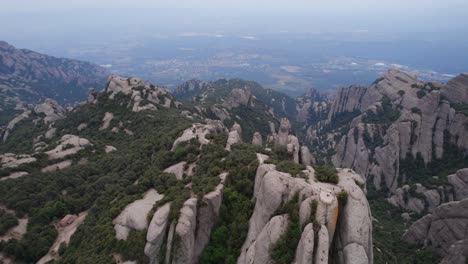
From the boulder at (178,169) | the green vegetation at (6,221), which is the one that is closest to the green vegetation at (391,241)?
the boulder at (178,169)

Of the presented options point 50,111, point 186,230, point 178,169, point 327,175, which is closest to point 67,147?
point 178,169

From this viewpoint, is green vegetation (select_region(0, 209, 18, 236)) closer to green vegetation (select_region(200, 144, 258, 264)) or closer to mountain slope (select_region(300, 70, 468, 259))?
green vegetation (select_region(200, 144, 258, 264))

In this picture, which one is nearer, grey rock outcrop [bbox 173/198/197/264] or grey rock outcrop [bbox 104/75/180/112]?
grey rock outcrop [bbox 173/198/197/264]

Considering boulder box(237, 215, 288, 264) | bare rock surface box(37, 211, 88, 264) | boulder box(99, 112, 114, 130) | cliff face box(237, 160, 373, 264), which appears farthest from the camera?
boulder box(99, 112, 114, 130)

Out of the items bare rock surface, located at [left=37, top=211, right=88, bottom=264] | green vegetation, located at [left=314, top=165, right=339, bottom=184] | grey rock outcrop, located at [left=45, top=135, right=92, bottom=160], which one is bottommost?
bare rock surface, located at [left=37, top=211, right=88, bottom=264]

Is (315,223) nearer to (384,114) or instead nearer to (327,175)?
(327,175)

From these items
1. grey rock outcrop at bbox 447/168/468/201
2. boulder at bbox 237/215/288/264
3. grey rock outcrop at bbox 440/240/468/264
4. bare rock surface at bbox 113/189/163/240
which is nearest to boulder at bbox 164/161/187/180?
bare rock surface at bbox 113/189/163/240
